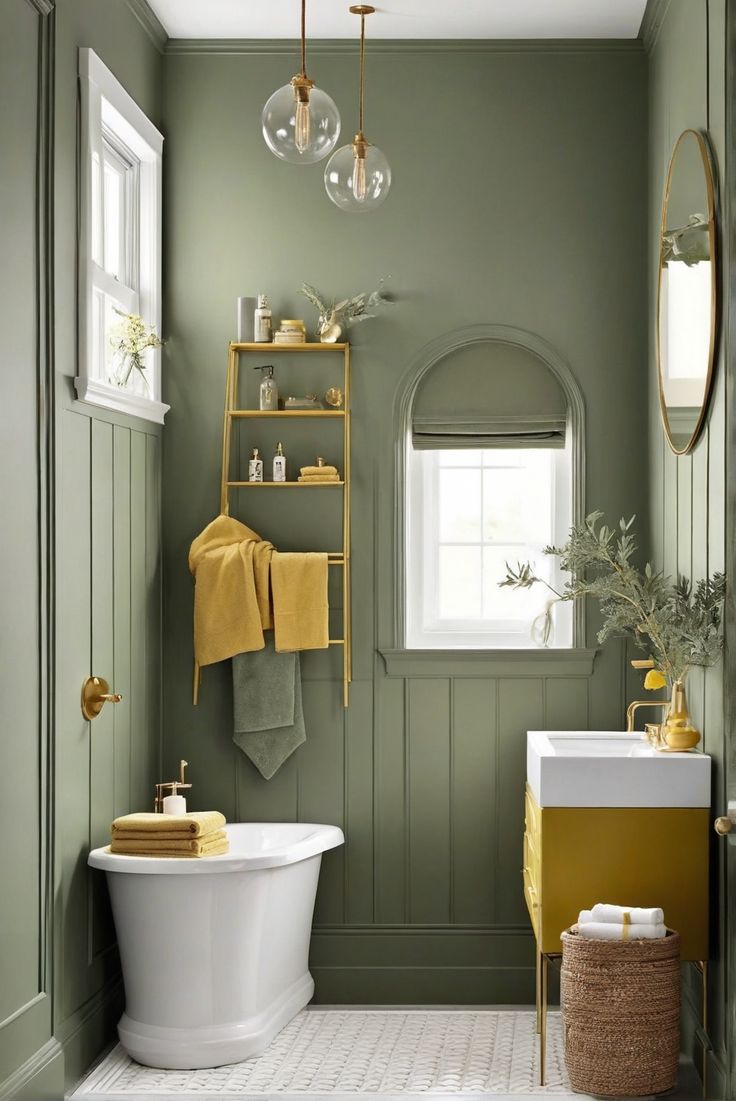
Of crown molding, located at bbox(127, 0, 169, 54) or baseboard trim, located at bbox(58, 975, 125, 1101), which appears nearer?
baseboard trim, located at bbox(58, 975, 125, 1101)

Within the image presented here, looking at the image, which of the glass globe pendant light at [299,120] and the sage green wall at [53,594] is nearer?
the glass globe pendant light at [299,120]

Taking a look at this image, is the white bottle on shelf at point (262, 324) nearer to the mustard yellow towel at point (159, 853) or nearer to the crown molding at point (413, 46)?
the crown molding at point (413, 46)

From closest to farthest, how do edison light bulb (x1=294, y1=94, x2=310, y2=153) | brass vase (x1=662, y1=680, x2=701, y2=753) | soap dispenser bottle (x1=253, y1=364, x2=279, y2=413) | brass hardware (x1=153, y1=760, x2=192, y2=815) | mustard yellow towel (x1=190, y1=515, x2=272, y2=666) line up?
edison light bulb (x1=294, y1=94, x2=310, y2=153)
brass vase (x1=662, y1=680, x2=701, y2=753)
brass hardware (x1=153, y1=760, x2=192, y2=815)
mustard yellow towel (x1=190, y1=515, x2=272, y2=666)
soap dispenser bottle (x1=253, y1=364, x2=279, y2=413)

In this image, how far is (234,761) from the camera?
155 inches

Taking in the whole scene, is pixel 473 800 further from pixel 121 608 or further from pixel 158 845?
pixel 121 608

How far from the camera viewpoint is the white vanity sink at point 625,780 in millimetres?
3016

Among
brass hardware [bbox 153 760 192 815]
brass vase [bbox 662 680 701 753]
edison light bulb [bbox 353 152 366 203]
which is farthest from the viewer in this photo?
brass hardware [bbox 153 760 192 815]

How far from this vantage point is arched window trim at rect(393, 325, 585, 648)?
3.89 meters

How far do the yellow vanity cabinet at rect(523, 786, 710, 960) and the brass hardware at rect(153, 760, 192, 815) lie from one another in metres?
1.16

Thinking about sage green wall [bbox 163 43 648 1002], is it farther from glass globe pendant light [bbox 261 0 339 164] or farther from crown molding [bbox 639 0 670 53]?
glass globe pendant light [bbox 261 0 339 164]

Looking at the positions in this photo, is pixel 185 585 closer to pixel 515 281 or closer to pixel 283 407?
pixel 283 407

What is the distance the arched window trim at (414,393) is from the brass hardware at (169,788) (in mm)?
818

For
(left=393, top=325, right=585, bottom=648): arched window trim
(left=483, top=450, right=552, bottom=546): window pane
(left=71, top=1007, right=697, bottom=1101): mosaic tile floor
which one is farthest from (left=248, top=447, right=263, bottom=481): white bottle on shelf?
(left=71, top=1007, right=697, bottom=1101): mosaic tile floor

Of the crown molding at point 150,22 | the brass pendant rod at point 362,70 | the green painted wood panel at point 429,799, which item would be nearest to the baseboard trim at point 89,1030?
the green painted wood panel at point 429,799
